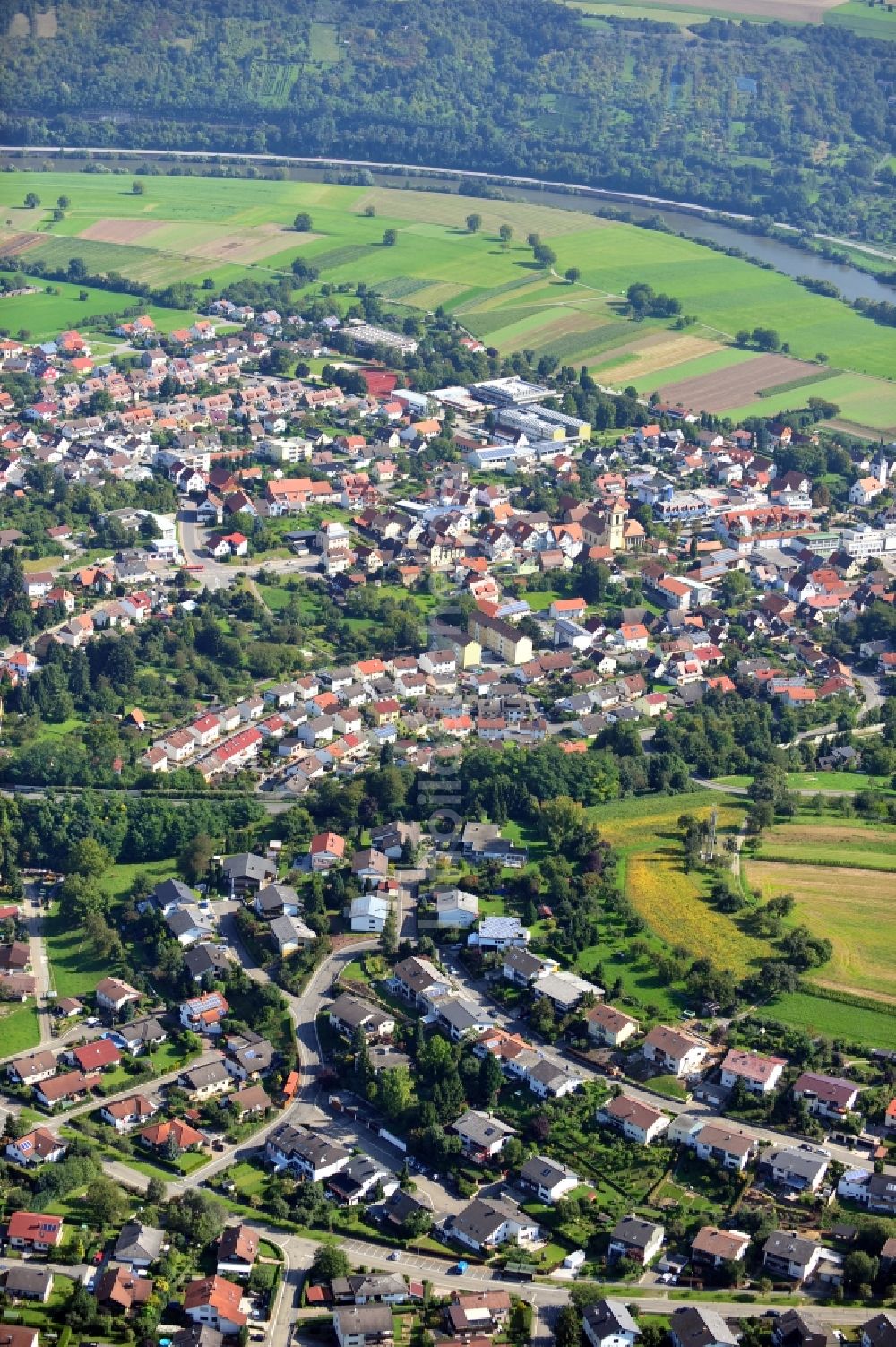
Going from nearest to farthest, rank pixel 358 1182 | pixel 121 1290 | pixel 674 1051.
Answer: pixel 121 1290, pixel 358 1182, pixel 674 1051

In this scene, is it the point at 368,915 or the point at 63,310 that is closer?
the point at 368,915

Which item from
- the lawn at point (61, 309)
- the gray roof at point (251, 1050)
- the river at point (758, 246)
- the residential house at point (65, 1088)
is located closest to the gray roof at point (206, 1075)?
the gray roof at point (251, 1050)

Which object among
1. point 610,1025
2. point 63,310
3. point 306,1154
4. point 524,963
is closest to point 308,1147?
point 306,1154

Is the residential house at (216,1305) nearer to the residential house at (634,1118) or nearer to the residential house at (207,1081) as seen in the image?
the residential house at (207,1081)

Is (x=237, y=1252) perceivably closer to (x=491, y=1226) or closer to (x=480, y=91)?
(x=491, y=1226)

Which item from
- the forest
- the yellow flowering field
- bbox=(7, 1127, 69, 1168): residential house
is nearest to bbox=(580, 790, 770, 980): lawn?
the yellow flowering field

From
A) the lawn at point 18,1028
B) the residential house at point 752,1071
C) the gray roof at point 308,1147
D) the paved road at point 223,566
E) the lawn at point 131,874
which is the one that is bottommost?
the lawn at point 18,1028

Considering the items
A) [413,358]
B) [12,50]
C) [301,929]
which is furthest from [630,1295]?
[12,50]
